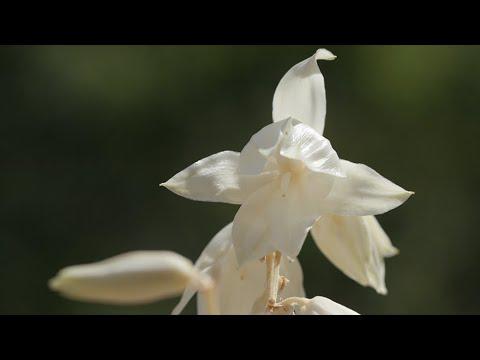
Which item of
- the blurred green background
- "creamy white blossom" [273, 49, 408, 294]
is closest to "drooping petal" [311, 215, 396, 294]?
"creamy white blossom" [273, 49, 408, 294]

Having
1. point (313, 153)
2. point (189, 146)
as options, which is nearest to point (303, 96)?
point (313, 153)

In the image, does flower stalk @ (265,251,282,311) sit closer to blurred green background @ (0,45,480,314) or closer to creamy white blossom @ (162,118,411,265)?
creamy white blossom @ (162,118,411,265)

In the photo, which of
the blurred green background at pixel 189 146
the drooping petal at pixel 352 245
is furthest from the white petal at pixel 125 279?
the blurred green background at pixel 189 146

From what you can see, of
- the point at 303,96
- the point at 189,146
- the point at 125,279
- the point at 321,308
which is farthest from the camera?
the point at 189,146

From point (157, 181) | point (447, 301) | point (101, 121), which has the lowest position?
point (447, 301)

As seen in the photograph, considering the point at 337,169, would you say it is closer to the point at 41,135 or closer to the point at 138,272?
the point at 138,272

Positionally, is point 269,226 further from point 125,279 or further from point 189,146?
point 189,146

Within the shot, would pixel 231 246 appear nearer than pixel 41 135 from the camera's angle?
Yes

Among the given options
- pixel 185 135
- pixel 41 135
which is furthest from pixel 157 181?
pixel 41 135
